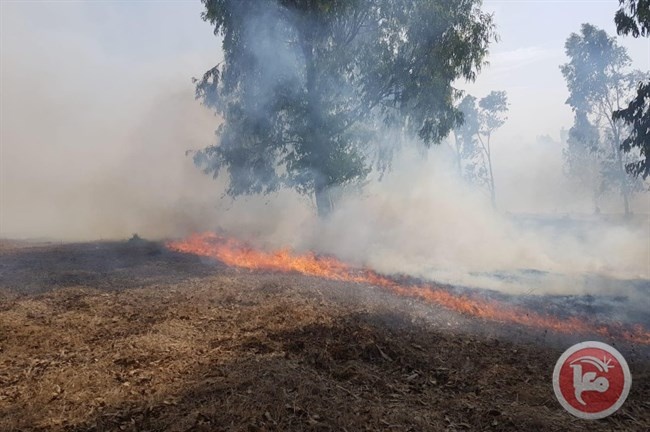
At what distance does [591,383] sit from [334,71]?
1395 centimetres

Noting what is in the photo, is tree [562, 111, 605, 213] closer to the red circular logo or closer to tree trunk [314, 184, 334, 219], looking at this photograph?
tree trunk [314, 184, 334, 219]

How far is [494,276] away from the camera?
47.8 ft

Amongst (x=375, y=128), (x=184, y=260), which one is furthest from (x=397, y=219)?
(x=184, y=260)

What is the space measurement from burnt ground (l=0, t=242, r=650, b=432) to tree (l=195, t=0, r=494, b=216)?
8.64m

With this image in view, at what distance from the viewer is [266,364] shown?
18.3 ft

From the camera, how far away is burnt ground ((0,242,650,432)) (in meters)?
4.44

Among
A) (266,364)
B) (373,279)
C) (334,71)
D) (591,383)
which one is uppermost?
(334,71)

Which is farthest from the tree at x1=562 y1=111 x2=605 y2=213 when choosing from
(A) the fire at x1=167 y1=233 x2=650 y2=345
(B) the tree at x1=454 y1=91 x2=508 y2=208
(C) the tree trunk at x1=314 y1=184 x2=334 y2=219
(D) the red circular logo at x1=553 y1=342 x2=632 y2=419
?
(D) the red circular logo at x1=553 y1=342 x2=632 y2=419

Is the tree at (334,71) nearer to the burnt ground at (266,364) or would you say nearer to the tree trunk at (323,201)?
the tree trunk at (323,201)

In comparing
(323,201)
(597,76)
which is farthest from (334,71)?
(597,76)

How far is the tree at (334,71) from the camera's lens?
16.2 metres

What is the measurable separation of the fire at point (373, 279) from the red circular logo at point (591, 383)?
2.79 metres

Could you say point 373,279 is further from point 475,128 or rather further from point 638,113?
point 475,128

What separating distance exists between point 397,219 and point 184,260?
38.2 ft
